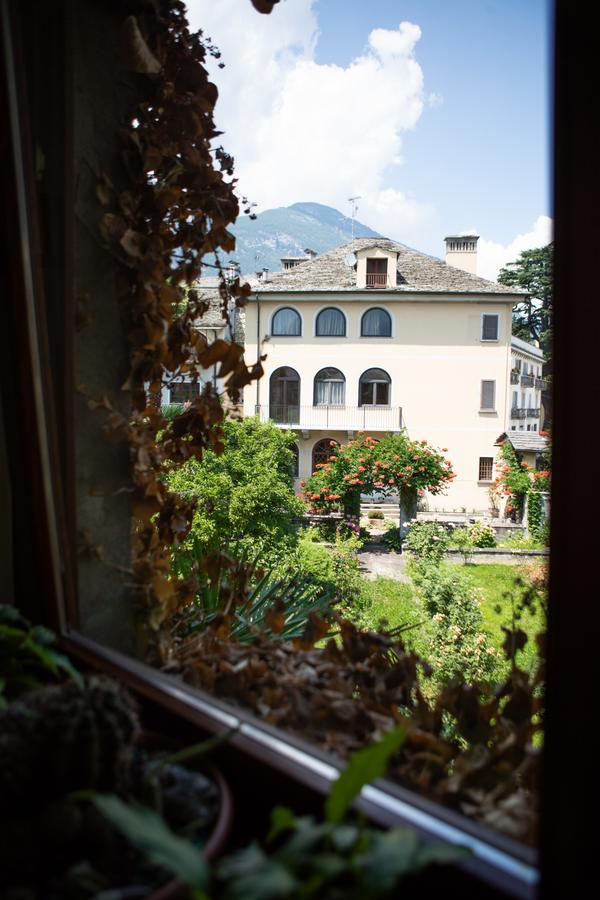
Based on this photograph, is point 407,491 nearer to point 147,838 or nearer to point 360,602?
point 360,602

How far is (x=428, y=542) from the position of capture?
8758 mm

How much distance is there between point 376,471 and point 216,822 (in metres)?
10.1

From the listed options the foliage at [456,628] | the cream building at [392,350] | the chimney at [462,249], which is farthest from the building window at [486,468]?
the foliage at [456,628]

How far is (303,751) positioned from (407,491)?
34.5ft

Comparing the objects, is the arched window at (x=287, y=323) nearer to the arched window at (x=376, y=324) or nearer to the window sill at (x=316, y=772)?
the arched window at (x=376, y=324)

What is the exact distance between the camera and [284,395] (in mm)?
15164

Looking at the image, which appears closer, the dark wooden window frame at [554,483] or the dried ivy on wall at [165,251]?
the dark wooden window frame at [554,483]

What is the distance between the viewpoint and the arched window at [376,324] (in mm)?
14789

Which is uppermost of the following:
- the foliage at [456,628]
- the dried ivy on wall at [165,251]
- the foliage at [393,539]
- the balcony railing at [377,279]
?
the balcony railing at [377,279]

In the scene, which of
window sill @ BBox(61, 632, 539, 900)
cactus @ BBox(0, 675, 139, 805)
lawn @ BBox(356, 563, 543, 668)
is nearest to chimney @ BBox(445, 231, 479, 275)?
lawn @ BBox(356, 563, 543, 668)

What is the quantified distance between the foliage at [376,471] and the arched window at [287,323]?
429 centimetres

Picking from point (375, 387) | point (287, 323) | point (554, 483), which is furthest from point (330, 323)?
point (554, 483)

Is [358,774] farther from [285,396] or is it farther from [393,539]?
[285,396]

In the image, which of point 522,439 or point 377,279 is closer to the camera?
point 522,439
